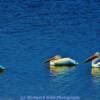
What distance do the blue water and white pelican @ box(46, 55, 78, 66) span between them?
8.0 inches

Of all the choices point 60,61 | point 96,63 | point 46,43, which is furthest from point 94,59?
point 46,43

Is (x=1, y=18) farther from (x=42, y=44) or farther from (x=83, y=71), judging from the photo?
(x=83, y=71)

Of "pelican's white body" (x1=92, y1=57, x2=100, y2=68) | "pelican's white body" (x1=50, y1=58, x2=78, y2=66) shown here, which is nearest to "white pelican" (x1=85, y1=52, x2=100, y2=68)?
"pelican's white body" (x1=92, y1=57, x2=100, y2=68)

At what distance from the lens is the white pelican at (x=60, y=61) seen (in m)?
20.9

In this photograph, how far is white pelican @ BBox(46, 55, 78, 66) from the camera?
20.9 m

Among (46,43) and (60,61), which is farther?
(46,43)

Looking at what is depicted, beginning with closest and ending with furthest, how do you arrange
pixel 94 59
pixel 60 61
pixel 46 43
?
1. pixel 94 59
2. pixel 60 61
3. pixel 46 43

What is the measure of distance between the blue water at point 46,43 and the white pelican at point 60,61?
0.67ft

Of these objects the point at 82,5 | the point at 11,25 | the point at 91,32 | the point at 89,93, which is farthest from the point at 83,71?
the point at 82,5

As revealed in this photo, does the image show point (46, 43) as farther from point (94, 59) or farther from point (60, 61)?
point (94, 59)

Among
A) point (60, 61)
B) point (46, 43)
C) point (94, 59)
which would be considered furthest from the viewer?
point (46, 43)

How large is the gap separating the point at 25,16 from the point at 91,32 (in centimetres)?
415

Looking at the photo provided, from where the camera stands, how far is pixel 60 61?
829 inches

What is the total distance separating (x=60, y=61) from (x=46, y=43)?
3.07 metres
